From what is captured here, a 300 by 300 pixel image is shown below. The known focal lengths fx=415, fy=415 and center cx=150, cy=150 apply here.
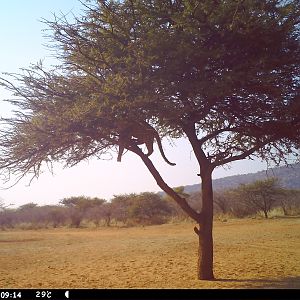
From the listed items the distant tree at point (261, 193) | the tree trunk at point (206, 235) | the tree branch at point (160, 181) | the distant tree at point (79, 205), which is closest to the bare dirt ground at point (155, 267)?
the tree trunk at point (206, 235)

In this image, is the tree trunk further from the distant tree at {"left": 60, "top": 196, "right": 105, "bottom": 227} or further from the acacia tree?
the distant tree at {"left": 60, "top": 196, "right": 105, "bottom": 227}

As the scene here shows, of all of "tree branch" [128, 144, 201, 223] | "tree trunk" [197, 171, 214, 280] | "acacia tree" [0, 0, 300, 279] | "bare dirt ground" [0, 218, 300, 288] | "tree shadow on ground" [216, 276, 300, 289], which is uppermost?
"acacia tree" [0, 0, 300, 279]

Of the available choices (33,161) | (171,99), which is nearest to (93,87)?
(171,99)

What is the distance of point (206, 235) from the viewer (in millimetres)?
10586

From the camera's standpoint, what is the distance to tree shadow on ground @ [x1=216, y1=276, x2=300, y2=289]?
30.2 feet

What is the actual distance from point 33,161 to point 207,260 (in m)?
5.07

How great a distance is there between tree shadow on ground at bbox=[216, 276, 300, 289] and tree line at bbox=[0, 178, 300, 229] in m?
37.5

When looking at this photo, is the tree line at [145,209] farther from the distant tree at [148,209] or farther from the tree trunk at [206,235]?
the tree trunk at [206,235]

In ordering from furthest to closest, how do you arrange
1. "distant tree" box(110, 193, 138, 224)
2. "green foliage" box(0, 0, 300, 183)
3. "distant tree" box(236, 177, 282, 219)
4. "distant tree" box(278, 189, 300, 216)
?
1. "distant tree" box(110, 193, 138, 224)
2. "distant tree" box(278, 189, 300, 216)
3. "distant tree" box(236, 177, 282, 219)
4. "green foliage" box(0, 0, 300, 183)

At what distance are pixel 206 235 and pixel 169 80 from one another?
406cm

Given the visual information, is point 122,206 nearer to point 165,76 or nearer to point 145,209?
point 145,209

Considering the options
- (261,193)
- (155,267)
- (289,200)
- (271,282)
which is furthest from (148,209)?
(271,282)

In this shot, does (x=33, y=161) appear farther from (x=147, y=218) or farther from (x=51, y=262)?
(x=147, y=218)

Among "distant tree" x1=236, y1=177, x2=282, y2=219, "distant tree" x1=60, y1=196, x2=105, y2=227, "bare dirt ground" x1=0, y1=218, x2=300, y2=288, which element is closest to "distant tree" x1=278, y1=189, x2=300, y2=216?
"distant tree" x1=236, y1=177, x2=282, y2=219
